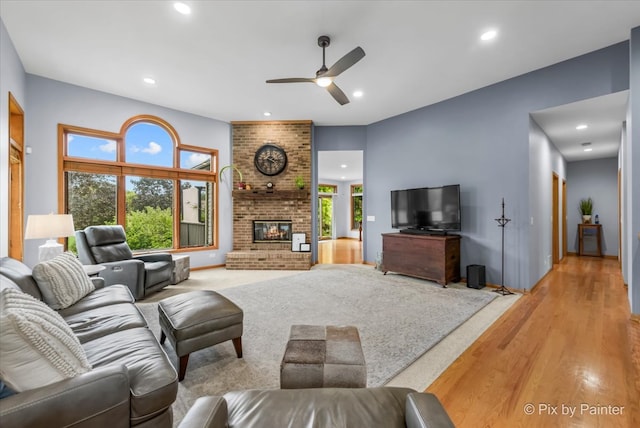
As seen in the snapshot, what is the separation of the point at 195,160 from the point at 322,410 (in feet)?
18.5

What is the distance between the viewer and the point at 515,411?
1.65 m

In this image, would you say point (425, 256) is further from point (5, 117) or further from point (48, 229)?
point (5, 117)

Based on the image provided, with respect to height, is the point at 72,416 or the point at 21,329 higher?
the point at 21,329

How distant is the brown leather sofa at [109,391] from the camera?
0.95 m

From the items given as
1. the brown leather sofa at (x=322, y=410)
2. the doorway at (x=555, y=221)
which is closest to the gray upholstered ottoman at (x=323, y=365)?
the brown leather sofa at (x=322, y=410)

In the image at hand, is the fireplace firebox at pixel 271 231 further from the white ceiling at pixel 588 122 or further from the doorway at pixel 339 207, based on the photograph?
the white ceiling at pixel 588 122

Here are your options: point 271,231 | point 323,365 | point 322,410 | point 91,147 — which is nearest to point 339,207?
point 271,231

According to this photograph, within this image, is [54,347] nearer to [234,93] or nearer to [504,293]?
[234,93]

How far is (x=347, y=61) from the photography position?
276 cm

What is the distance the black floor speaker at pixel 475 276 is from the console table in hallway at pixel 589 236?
4.80 m

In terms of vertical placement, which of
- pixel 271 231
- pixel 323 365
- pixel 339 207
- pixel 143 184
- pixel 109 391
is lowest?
pixel 323 365

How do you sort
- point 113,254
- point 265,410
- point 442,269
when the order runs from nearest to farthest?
point 265,410 < point 113,254 < point 442,269

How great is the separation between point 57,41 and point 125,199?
8.05ft

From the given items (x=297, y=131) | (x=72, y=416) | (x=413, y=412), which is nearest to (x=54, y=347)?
(x=72, y=416)
